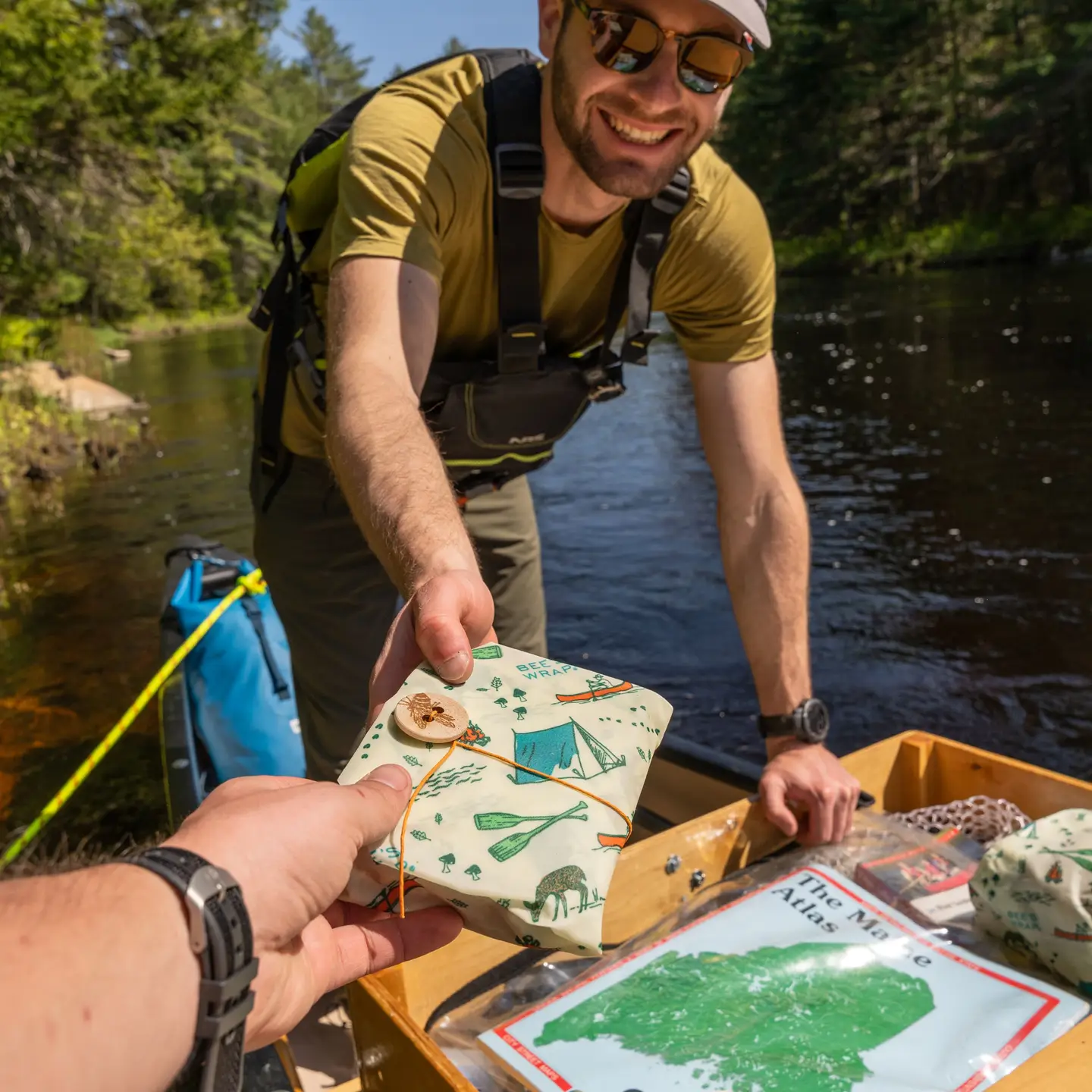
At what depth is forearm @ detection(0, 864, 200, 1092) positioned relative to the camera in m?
0.78

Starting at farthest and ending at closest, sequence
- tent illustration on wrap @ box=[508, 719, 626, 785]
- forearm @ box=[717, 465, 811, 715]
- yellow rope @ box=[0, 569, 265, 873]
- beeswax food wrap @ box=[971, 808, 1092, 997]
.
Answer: yellow rope @ box=[0, 569, 265, 873], forearm @ box=[717, 465, 811, 715], beeswax food wrap @ box=[971, 808, 1092, 997], tent illustration on wrap @ box=[508, 719, 626, 785]

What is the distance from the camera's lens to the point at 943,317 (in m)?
19.8

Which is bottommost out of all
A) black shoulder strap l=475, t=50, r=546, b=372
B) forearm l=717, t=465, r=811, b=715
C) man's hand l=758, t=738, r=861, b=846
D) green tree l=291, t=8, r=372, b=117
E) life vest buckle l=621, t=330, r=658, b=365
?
man's hand l=758, t=738, r=861, b=846

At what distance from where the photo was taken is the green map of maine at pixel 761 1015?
1.59 meters

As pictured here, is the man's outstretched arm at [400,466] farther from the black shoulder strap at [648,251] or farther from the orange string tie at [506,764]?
the black shoulder strap at [648,251]

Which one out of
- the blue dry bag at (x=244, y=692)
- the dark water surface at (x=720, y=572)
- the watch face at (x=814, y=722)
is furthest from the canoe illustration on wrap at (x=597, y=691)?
the dark water surface at (x=720, y=572)

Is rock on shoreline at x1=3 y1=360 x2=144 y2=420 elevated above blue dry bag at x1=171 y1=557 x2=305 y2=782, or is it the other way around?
rock on shoreline at x1=3 y1=360 x2=144 y2=420

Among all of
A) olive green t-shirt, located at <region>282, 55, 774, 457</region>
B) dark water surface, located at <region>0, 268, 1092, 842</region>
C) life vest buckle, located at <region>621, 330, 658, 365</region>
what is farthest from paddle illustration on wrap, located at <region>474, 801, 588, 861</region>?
dark water surface, located at <region>0, 268, 1092, 842</region>

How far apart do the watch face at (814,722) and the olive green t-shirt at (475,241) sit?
3.18 feet

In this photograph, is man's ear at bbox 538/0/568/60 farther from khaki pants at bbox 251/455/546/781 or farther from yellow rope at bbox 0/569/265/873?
yellow rope at bbox 0/569/265/873

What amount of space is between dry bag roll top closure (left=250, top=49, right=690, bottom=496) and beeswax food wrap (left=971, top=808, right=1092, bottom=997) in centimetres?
150

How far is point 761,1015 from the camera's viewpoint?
5.59ft

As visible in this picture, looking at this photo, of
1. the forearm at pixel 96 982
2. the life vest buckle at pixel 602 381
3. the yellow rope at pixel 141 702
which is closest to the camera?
the forearm at pixel 96 982

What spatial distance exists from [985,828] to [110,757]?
172 inches
